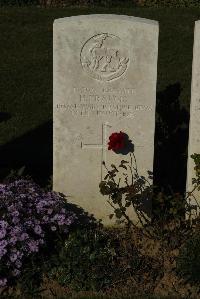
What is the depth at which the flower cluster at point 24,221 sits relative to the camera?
18.3 ft

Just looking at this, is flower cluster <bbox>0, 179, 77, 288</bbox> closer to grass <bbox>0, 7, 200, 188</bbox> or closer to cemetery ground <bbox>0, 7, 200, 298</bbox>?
cemetery ground <bbox>0, 7, 200, 298</bbox>

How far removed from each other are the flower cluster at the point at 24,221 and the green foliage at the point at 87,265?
20 centimetres

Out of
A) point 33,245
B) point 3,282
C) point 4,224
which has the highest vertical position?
point 4,224

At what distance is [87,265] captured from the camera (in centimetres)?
573

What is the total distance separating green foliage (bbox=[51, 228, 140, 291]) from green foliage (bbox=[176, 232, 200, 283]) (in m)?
0.38

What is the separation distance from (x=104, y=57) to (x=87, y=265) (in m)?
1.87

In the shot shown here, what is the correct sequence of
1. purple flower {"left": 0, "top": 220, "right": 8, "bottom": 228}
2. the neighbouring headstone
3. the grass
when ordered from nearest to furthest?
purple flower {"left": 0, "top": 220, "right": 8, "bottom": 228} → the neighbouring headstone → the grass

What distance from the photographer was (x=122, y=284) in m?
5.75

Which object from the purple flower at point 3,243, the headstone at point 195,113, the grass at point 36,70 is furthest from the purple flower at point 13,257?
the grass at point 36,70

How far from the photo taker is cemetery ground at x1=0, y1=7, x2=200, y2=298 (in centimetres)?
571

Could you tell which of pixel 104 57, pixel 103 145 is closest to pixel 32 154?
pixel 103 145

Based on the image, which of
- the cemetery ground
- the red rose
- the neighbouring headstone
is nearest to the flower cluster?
the cemetery ground

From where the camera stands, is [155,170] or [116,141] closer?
[116,141]

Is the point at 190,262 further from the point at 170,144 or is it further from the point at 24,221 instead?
the point at 170,144
